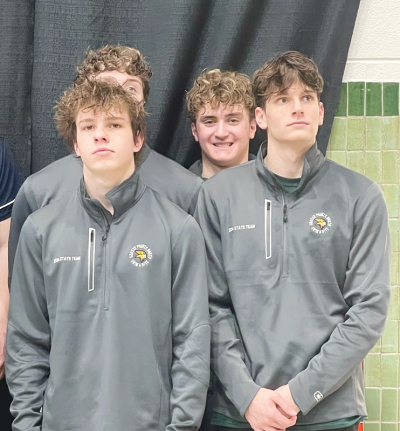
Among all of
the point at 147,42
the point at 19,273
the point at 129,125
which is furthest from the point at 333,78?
the point at 19,273

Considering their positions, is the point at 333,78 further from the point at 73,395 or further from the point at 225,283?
the point at 73,395

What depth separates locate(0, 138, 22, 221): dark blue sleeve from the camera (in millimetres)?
2242

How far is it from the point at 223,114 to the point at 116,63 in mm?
417

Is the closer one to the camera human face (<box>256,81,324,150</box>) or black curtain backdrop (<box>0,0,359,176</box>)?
human face (<box>256,81,324,150</box>)

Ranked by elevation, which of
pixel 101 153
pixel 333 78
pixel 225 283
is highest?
pixel 333 78

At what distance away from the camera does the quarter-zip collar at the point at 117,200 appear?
70.4 inches

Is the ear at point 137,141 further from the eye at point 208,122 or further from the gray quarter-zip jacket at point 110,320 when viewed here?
the eye at point 208,122

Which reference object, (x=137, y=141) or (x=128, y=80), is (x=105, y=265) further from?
(x=128, y=80)

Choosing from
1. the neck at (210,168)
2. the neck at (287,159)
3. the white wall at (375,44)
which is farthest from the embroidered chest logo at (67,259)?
the white wall at (375,44)

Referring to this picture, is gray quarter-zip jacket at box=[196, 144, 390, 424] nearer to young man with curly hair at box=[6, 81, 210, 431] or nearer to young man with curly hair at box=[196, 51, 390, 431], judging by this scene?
young man with curly hair at box=[196, 51, 390, 431]

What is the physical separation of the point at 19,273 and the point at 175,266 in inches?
18.0

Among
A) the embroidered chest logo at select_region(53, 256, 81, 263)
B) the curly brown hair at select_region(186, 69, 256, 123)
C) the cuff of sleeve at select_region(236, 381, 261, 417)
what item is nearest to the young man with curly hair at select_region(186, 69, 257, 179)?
the curly brown hair at select_region(186, 69, 256, 123)

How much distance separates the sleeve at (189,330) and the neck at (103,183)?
0.23 meters

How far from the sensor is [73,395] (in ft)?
5.67
